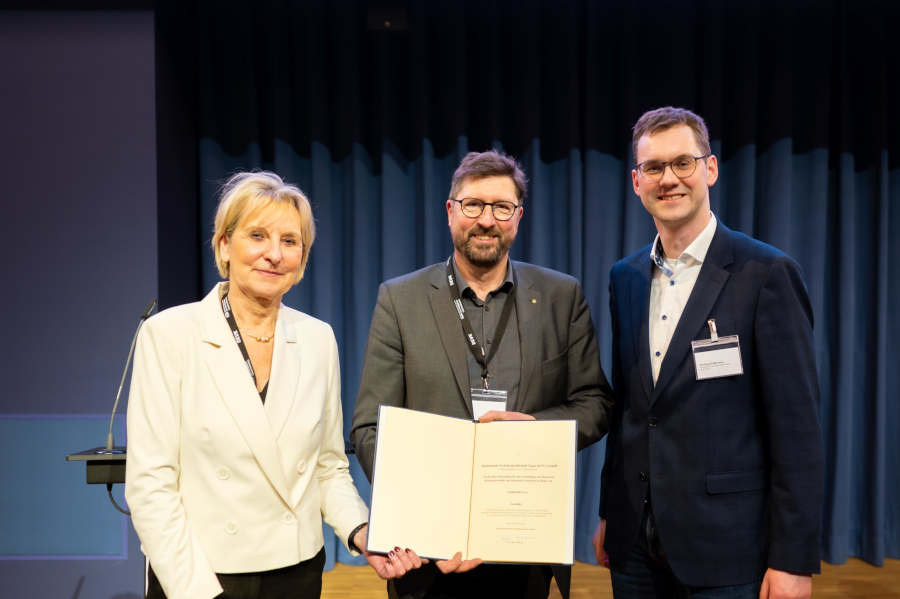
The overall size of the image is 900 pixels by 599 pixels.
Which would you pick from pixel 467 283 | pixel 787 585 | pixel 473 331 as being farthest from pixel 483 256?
pixel 787 585

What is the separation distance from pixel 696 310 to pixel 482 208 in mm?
692

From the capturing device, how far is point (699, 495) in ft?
5.38

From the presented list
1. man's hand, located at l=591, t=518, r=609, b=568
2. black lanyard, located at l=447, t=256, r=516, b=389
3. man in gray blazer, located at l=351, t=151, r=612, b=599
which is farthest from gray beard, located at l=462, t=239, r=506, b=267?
man's hand, located at l=591, t=518, r=609, b=568

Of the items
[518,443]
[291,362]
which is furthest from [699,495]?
[291,362]

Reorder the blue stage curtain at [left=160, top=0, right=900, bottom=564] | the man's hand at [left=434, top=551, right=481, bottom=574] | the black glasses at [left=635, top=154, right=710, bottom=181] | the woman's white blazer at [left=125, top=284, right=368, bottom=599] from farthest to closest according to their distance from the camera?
the blue stage curtain at [left=160, top=0, right=900, bottom=564]
the black glasses at [left=635, top=154, right=710, bottom=181]
the man's hand at [left=434, top=551, right=481, bottom=574]
the woman's white blazer at [left=125, top=284, right=368, bottom=599]

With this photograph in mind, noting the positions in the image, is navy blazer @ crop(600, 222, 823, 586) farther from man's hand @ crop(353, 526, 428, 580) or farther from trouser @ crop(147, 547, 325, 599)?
trouser @ crop(147, 547, 325, 599)

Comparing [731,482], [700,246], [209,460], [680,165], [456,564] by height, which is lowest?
[456,564]

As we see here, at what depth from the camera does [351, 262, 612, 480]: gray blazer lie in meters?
1.78

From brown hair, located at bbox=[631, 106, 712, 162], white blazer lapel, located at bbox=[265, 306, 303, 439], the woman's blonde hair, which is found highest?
brown hair, located at bbox=[631, 106, 712, 162]

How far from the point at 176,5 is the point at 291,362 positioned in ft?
10.2

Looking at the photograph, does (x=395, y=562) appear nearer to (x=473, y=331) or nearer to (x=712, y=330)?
(x=473, y=331)

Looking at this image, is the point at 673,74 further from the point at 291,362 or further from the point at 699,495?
the point at 291,362

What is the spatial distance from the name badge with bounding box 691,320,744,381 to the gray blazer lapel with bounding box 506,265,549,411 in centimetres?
45

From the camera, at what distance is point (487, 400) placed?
1.77 metres
